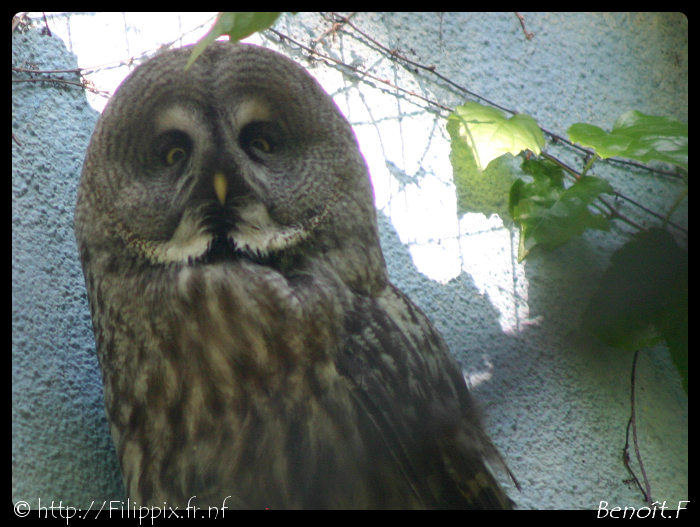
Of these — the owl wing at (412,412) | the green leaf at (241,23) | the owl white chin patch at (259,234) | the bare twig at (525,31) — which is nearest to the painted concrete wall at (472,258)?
the bare twig at (525,31)

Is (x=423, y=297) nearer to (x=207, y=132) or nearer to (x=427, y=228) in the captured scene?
(x=427, y=228)

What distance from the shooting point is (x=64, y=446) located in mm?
1032

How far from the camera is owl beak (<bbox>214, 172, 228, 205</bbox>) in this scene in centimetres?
98

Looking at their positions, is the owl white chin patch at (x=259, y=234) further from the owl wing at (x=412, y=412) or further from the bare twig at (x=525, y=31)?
the bare twig at (x=525, y=31)

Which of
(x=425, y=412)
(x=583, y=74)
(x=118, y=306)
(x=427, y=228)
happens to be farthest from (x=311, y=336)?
(x=583, y=74)

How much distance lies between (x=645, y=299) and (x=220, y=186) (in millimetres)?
1042

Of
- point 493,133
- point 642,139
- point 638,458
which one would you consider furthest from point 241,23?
point 638,458

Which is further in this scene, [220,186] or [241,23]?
[220,186]

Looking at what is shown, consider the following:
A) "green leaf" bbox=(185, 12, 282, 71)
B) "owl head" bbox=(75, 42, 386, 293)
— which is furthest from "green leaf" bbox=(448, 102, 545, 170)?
"green leaf" bbox=(185, 12, 282, 71)

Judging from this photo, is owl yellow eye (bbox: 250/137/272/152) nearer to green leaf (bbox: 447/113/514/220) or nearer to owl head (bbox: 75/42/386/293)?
owl head (bbox: 75/42/386/293)

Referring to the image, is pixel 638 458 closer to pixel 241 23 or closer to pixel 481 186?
pixel 481 186

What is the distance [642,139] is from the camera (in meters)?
1.31

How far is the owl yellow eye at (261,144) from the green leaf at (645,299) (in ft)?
3.07

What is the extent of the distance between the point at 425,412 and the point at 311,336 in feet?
0.82
